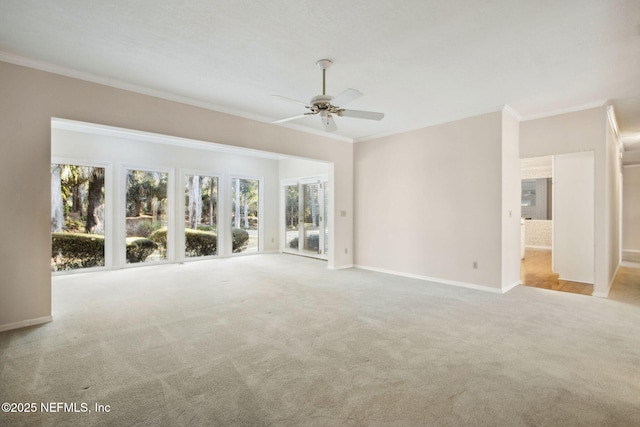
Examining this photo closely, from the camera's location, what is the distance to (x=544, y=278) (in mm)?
5473

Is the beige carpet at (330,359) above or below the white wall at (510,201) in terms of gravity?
below

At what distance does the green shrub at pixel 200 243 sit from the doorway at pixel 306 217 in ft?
6.40

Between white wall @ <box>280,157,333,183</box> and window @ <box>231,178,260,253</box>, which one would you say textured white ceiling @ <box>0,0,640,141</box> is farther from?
window @ <box>231,178,260,253</box>

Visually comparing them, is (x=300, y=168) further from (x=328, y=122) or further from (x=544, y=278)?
(x=544, y=278)

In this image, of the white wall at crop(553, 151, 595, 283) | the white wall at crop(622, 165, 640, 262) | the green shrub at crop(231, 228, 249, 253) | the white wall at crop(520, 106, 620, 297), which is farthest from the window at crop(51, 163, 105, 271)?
the white wall at crop(622, 165, 640, 262)

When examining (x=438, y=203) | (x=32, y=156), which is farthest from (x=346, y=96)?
(x=32, y=156)

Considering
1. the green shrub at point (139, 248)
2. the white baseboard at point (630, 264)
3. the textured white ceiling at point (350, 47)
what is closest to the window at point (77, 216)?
the green shrub at point (139, 248)

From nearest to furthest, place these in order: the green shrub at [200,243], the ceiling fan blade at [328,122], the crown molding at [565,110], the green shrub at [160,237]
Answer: the ceiling fan blade at [328,122] → the crown molding at [565,110] → the green shrub at [160,237] → the green shrub at [200,243]

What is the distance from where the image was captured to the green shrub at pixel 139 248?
21.4 feet

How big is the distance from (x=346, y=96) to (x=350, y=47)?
1.43 feet

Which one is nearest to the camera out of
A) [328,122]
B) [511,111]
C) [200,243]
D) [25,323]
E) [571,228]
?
[25,323]

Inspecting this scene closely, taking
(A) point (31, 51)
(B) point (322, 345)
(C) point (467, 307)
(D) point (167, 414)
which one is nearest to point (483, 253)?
(C) point (467, 307)

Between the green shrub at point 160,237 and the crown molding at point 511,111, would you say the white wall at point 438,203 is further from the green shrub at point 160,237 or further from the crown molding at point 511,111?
the green shrub at point 160,237

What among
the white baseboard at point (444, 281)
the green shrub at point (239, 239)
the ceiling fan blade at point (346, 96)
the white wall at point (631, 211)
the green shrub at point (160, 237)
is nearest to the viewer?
the ceiling fan blade at point (346, 96)
